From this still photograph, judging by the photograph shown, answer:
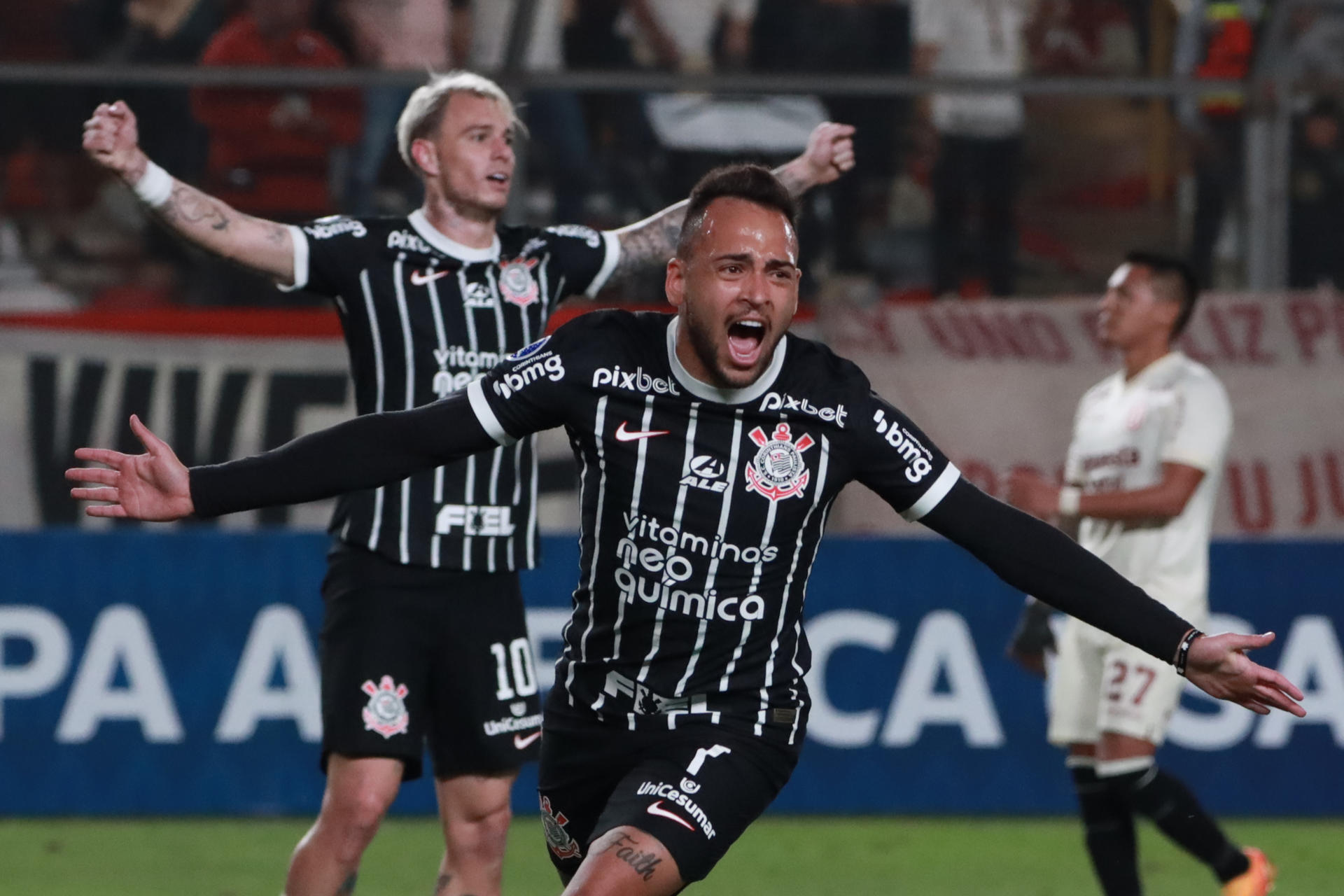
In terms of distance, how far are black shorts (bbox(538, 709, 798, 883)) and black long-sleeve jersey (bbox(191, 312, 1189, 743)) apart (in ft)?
0.19

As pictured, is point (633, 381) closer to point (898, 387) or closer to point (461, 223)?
point (461, 223)

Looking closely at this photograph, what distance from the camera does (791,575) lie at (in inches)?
175

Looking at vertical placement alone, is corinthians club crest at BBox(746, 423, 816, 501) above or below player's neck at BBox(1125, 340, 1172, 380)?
below

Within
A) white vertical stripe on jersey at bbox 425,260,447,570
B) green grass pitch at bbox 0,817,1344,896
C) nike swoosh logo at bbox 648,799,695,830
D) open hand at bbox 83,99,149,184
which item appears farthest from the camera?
green grass pitch at bbox 0,817,1344,896

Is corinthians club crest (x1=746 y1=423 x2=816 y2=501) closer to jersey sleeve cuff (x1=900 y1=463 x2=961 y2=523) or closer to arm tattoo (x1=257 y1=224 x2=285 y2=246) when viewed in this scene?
jersey sleeve cuff (x1=900 y1=463 x2=961 y2=523)


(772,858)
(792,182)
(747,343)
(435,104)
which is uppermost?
(435,104)

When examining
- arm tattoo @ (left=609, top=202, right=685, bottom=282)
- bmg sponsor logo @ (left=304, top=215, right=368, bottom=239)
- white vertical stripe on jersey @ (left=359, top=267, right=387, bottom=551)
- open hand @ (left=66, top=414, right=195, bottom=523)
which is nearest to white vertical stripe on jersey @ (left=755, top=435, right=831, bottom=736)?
open hand @ (left=66, top=414, right=195, bottom=523)

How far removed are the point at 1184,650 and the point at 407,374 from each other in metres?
2.31

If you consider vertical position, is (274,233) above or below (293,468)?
above

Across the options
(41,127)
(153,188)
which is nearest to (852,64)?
(41,127)

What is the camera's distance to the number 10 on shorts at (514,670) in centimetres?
564

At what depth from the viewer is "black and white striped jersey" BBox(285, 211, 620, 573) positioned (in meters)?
5.57

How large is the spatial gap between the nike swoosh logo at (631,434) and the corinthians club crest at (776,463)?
21cm

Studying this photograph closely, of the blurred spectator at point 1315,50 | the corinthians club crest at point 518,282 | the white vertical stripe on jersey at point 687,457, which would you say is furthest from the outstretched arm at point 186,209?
the blurred spectator at point 1315,50
